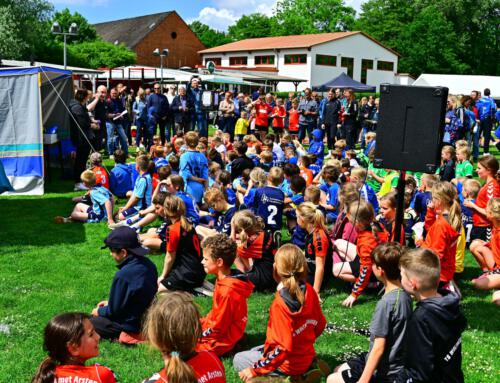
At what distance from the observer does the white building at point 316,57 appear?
5809 centimetres

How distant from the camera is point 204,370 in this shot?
278 centimetres

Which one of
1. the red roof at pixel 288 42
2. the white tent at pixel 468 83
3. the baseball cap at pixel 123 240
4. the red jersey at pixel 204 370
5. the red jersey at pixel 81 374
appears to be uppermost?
the red roof at pixel 288 42

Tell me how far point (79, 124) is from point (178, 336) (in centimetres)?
1020

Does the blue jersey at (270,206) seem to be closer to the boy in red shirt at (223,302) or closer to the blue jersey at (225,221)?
the blue jersey at (225,221)

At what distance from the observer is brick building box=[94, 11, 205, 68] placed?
71062mm

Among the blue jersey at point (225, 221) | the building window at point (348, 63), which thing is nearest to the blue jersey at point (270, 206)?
the blue jersey at point (225, 221)

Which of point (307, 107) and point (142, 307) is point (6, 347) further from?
point (307, 107)

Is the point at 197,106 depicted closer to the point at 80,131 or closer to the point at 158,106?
the point at 158,106

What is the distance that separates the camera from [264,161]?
1038 centimetres

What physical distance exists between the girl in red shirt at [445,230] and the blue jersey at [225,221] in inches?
105

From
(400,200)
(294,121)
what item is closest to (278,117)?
(294,121)

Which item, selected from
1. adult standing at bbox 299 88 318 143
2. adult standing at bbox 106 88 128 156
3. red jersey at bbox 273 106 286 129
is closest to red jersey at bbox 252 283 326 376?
adult standing at bbox 106 88 128 156

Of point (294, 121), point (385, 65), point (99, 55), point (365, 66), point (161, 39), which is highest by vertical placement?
point (161, 39)

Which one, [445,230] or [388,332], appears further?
[445,230]
